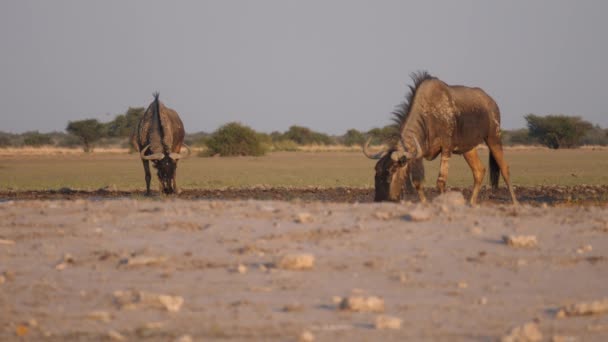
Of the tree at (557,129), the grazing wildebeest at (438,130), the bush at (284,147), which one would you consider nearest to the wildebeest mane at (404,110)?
the grazing wildebeest at (438,130)

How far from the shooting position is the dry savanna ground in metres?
5.96

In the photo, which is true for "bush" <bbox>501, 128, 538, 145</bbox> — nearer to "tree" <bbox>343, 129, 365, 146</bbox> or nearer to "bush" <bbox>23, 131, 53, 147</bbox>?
"tree" <bbox>343, 129, 365, 146</bbox>

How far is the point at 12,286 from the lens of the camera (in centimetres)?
728

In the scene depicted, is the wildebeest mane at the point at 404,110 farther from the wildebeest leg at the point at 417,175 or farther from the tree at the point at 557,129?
the tree at the point at 557,129

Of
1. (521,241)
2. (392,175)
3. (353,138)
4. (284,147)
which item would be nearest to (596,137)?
(353,138)

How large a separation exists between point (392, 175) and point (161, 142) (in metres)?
7.15

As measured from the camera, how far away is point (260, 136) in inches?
2336

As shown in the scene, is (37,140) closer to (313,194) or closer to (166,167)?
(166,167)

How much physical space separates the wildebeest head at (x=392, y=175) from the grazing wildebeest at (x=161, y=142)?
6.30 metres

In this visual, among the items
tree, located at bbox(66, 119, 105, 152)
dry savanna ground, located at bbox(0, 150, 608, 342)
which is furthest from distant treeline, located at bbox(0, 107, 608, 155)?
dry savanna ground, located at bbox(0, 150, 608, 342)

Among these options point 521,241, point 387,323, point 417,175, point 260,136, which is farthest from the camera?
point 260,136

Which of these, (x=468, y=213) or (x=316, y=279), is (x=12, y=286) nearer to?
(x=316, y=279)

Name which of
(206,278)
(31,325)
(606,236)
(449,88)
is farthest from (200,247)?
(449,88)

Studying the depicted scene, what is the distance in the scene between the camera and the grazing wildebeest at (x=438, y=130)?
13398 millimetres
